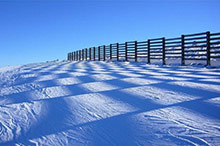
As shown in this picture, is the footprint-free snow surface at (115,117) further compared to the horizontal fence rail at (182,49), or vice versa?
the horizontal fence rail at (182,49)

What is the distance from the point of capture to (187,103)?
2.49 meters

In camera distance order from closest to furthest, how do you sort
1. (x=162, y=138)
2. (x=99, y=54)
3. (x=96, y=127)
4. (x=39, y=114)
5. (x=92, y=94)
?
(x=162, y=138), (x=96, y=127), (x=39, y=114), (x=92, y=94), (x=99, y=54)

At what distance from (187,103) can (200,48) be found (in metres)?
7.01

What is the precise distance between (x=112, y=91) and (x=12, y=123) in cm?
168

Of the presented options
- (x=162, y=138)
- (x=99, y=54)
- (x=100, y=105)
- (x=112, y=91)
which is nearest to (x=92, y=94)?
(x=112, y=91)

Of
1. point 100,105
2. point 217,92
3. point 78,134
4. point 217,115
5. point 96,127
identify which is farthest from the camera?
point 217,92

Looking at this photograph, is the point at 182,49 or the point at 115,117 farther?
the point at 182,49

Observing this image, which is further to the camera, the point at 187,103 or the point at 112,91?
the point at 112,91

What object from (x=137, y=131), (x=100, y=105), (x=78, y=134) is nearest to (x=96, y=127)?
(x=78, y=134)

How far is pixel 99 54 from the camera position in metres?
18.2

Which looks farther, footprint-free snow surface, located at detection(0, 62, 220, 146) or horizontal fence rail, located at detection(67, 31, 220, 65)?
horizontal fence rail, located at detection(67, 31, 220, 65)

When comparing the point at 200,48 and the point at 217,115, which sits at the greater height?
the point at 200,48

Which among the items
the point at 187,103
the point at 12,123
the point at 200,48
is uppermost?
the point at 200,48

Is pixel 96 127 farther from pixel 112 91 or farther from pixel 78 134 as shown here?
pixel 112 91
